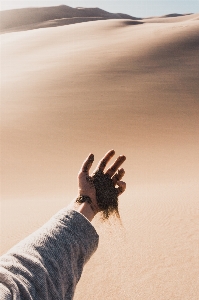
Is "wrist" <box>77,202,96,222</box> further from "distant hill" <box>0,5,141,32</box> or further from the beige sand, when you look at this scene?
"distant hill" <box>0,5,141,32</box>

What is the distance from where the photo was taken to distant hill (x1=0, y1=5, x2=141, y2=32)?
2063 inches

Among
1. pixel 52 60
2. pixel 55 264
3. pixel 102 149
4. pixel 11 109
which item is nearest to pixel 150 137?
pixel 102 149

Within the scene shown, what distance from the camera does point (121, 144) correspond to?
30.9 feet

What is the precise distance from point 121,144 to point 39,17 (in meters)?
55.8

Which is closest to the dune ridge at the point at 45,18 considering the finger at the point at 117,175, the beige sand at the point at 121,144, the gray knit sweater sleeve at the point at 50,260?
the beige sand at the point at 121,144

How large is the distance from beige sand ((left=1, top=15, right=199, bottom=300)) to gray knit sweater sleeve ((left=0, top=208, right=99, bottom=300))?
88 cm

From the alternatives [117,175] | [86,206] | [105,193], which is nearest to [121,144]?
[117,175]

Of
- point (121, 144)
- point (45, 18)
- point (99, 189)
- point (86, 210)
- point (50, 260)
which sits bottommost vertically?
point (50, 260)

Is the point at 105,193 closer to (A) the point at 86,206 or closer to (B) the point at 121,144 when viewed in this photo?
(A) the point at 86,206

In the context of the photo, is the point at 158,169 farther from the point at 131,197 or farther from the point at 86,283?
the point at 86,283

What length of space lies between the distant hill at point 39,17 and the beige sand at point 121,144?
107ft

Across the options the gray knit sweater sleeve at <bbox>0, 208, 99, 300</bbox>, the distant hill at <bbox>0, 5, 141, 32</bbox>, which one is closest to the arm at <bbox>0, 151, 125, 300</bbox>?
the gray knit sweater sleeve at <bbox>0, 208, 99, 300</bbox>

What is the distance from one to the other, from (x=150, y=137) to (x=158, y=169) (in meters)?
2.22

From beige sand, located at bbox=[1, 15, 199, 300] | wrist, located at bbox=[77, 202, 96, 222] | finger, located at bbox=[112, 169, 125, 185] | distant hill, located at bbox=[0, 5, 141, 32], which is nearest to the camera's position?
wrist, located at bbox=[77, 202, 96, 222]
